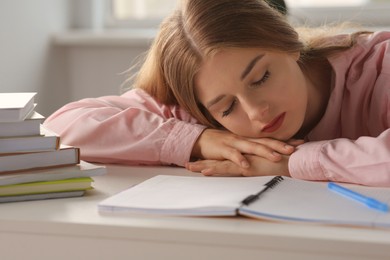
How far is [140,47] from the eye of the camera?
237 cm

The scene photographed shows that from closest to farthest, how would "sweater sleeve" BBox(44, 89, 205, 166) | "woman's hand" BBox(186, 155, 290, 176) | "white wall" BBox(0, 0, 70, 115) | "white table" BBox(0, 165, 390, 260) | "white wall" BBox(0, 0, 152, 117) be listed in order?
"white table" BBox(0, 165, 390, 260), "woman's hand" BBox(186, 155, 290, 176), "sweater sleeve" BBox(44, 89, 205, 166), "white wall" BBox(0, 0, 70, 115), "white wall" BBox(0, 0, 152, 117)

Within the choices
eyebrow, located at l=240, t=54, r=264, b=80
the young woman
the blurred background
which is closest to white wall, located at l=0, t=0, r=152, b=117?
the blurred background

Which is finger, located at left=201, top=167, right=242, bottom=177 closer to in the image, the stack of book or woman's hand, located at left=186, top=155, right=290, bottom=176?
woman's hand, located at left=186, top=155, right=290, bottom=176

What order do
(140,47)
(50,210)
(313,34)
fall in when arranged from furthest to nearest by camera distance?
(140,47), (313,34), (50,210)

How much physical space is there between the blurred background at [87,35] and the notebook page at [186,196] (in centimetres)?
123

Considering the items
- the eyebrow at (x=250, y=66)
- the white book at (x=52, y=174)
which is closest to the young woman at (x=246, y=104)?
the eyebrow at (x=250, y=66)

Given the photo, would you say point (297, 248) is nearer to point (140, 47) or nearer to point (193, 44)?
point (193, 44)

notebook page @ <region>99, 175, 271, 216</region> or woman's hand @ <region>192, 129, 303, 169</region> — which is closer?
notebook page @ <region>99, 175, 271, 216</region>

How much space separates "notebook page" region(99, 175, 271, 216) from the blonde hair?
27cm

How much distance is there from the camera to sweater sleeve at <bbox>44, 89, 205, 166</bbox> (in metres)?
1.29

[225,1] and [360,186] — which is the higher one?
[225,1]

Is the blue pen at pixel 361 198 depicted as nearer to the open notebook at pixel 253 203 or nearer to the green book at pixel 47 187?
the open notebook at pixel 253 203

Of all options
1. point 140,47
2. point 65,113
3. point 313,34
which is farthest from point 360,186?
point 140,47

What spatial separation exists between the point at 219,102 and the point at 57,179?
1.16 ft
